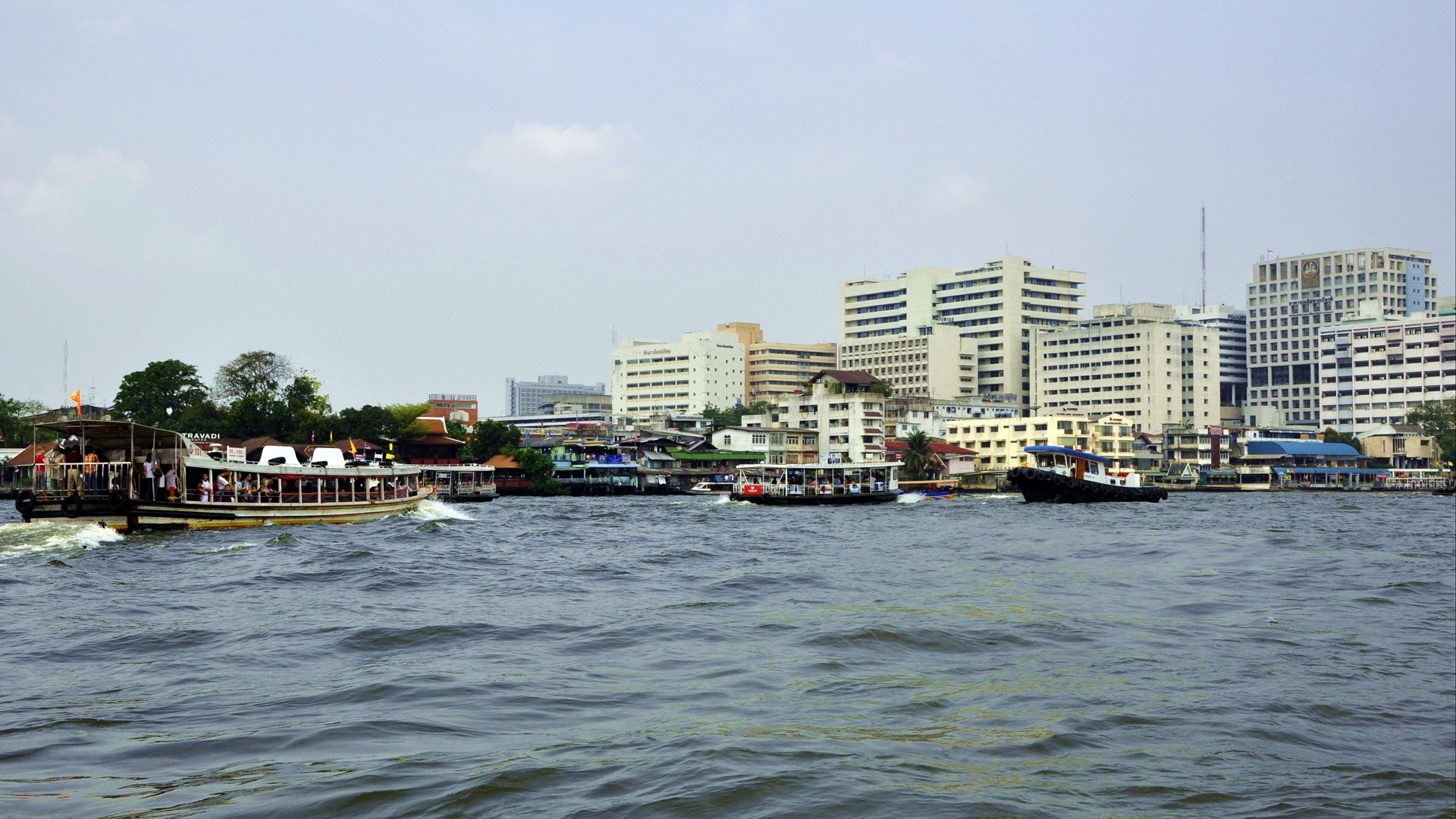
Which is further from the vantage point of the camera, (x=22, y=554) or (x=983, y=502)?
(x=983, y=502)

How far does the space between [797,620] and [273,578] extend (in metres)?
8.34

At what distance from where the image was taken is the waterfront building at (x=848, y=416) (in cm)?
7212

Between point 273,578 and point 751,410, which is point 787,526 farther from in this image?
point 751,410

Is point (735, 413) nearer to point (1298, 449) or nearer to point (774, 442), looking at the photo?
point (774, 442)

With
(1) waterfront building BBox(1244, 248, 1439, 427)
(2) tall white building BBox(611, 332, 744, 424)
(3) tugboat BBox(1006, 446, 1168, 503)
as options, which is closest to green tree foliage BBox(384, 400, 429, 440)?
(3) tugboat BBox(1006, 446, 1168, 503)

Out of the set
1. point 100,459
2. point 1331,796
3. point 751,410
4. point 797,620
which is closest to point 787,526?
point 100,459

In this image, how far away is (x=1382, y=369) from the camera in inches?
4897

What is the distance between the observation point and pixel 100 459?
91.0ft

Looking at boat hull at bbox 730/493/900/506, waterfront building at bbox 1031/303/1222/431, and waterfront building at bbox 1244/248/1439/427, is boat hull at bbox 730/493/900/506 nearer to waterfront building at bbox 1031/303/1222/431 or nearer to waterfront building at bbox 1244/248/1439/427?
waterfront building at bbox 1031/303/1222/431

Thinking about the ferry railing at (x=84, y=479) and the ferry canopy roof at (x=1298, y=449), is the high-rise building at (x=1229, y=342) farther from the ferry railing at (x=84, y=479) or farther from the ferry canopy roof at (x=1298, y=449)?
the ferry railing at (x=84, y=479)

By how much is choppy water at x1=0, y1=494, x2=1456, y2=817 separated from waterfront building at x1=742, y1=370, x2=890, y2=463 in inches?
1971

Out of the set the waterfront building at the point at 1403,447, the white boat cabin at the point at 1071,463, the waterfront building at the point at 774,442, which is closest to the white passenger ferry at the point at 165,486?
the white boat cabin at the point at 1071,463

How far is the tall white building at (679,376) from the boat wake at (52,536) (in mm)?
104685

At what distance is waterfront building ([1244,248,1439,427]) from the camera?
141750 millimetres
